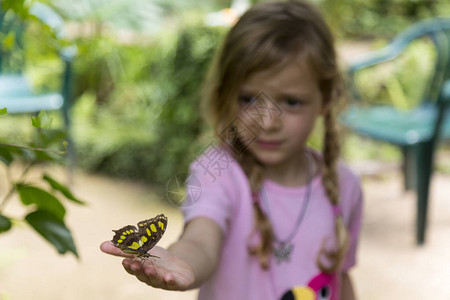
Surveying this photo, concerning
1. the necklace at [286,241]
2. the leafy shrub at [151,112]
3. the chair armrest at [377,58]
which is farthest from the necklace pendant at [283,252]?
the chair armrest at [377,58]

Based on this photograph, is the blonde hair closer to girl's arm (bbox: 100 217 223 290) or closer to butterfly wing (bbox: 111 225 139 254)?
girl's arm (bbox: 100 217 223 290)

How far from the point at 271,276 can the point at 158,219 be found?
2.29 feet

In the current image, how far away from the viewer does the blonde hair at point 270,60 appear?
1104 mm

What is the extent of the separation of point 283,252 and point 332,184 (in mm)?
193

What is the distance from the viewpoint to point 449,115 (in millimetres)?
2982

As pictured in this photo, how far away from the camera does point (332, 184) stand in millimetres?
1222

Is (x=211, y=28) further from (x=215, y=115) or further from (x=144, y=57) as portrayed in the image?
(x=215, y=115)

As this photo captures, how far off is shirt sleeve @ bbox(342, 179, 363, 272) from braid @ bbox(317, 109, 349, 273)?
64 mm

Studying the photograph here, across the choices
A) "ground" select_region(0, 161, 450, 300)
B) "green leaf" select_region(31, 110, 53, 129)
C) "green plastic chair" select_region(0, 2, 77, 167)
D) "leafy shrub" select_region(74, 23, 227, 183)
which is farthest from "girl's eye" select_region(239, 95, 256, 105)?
"green plastic chair" select_region(0, 2, 77, 167)

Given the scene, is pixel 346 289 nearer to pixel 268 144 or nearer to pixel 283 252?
pixel 283 252

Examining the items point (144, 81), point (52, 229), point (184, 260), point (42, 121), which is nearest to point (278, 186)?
point (184, 260)

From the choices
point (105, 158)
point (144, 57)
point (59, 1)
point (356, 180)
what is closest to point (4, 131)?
point (105, 158)

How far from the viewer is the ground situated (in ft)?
7.27

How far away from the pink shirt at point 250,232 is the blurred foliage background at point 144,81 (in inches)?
28.2
